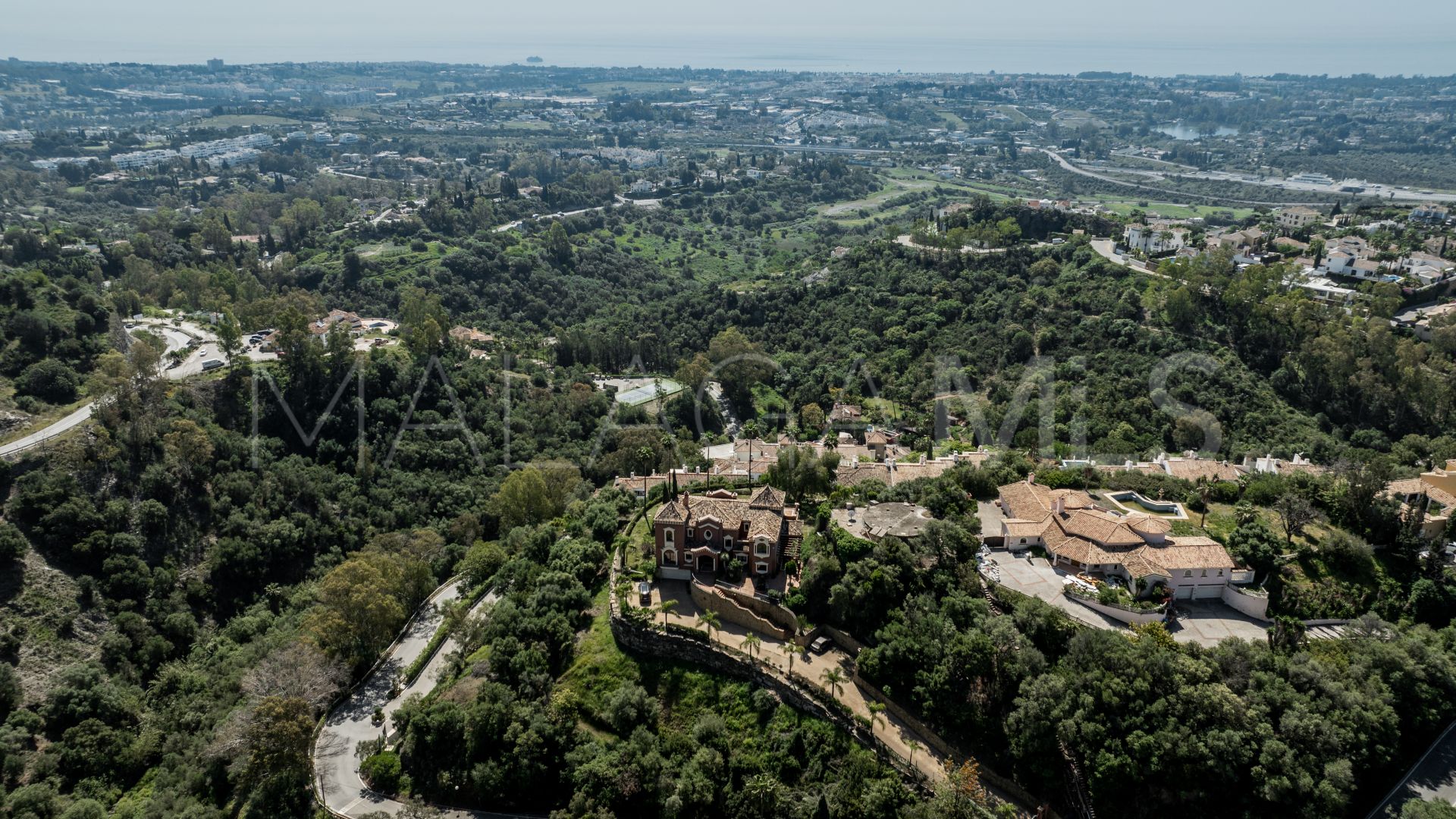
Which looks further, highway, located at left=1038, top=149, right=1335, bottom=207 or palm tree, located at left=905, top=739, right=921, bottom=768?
highway, located at left=1038, top=149, right=1335, bottom=207

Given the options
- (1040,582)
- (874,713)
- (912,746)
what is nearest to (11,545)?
(874,713)

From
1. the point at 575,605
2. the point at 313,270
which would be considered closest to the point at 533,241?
the point at 313,270

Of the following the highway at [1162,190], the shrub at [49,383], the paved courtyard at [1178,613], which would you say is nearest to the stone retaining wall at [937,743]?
the paved courtyard at [1178,613]

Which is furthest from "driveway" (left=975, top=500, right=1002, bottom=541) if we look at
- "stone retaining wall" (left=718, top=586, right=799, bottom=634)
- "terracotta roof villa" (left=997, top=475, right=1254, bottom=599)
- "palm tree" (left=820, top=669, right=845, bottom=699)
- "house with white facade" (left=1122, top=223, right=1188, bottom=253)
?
"house with white facade" (left=1122, top=223, right=1188, bottom=253)

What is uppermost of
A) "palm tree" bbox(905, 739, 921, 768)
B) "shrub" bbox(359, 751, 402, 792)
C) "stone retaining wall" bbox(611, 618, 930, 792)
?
"stone retaining wall" bbox(611, 618, 930, 792)

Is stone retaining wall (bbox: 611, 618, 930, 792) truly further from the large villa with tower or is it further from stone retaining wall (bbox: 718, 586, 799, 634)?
the large villa with tower

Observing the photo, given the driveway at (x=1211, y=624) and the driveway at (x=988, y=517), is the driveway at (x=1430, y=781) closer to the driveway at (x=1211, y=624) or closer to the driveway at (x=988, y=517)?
the driveway at (x=1211, y=624)

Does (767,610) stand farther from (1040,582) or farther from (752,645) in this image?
(1040,582)
